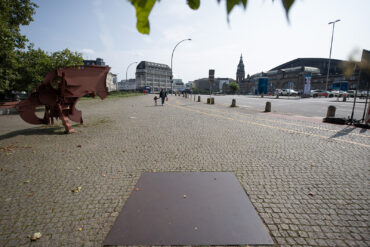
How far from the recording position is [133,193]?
2.87 meters

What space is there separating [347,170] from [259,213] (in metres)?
2.61

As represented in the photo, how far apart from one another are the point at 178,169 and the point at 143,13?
3.10 m

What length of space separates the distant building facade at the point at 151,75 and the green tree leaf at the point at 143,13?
422ft

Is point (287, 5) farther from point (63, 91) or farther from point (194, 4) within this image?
point (63, 91)

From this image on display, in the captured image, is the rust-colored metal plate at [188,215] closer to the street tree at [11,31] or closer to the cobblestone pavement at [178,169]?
the cobblestone pavement at [178,169]

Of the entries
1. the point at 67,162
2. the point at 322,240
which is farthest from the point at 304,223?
the point at 67,162

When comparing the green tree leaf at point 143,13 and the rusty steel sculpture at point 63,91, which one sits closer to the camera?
the green tree leaf at point 143,13

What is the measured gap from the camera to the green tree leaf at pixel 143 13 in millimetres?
1051

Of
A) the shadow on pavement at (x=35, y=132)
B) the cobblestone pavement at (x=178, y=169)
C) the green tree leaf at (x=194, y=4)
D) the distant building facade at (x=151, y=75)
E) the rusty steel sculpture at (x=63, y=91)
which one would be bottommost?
the cobblestone pavement at (x=178, y=169)

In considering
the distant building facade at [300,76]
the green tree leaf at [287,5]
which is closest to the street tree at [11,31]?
the green tree leaf at [287,5]

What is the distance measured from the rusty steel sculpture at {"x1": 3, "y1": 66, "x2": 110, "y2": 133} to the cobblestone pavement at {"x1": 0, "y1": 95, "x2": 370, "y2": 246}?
111 cm

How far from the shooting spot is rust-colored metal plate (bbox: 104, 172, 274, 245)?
1992 millimetres

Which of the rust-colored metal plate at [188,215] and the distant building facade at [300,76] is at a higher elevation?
the distant building facade at [300,76]

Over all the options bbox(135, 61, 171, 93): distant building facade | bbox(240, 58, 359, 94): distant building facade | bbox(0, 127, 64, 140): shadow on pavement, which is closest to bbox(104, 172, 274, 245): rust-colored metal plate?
bbox(0, 127, 64, 140): shadow on pavement
